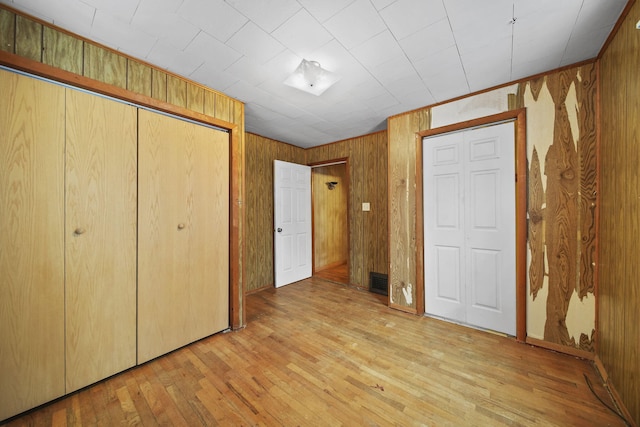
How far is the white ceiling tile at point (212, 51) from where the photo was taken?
1576 millimetres

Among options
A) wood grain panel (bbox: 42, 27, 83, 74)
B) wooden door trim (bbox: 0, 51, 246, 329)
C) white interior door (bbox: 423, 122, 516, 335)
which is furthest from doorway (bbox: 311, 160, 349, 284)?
wood grain panel (bbox: 42, 27, 83, 74)

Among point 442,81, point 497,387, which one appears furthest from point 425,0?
point 497,387

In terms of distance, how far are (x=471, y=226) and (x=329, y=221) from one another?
9.95 ft

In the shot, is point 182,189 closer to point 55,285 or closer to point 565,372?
point 55,285

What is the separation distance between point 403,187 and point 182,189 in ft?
7.96

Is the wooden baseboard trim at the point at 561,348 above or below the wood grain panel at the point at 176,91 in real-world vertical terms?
below

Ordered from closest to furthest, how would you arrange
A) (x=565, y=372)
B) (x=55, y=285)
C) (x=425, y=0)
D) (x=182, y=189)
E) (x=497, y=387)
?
(x=425, y=0) < (x=55, y=285) < (x=497, y=387) < (x=565, y=372) < (x=182, y=189)

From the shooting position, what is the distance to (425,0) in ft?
4.21

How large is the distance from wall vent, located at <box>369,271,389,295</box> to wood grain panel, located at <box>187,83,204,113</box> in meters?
3.11

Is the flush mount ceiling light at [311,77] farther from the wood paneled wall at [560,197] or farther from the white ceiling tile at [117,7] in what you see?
the wood paneled wall at [560,197]

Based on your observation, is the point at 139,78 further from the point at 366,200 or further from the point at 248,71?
the point at 366,200

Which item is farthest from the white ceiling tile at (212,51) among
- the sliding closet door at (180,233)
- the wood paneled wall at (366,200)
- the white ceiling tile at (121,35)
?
the wood paneled wall at (366,200)

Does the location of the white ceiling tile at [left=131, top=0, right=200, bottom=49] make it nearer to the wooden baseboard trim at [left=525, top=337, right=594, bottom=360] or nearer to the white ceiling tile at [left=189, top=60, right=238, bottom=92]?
the white ceiling tile at [left=189, top=60, right=238, bottom=92]

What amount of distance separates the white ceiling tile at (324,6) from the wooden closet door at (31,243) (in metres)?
1.70
